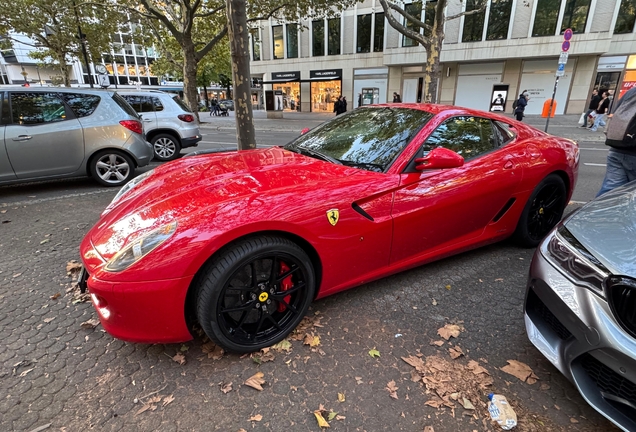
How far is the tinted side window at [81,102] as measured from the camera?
17.5 ft

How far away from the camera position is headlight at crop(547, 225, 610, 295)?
1.56 metres

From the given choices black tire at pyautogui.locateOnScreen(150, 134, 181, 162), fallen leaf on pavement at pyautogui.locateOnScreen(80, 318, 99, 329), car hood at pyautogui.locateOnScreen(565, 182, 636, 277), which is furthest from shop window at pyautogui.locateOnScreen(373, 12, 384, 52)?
fallen leaf on pavement at pyautogui.locateOnScreen(80, 318, 99, 329)

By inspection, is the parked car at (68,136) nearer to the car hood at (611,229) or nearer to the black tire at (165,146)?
the black tire at (165,146)

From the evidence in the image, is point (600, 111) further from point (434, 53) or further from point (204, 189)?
→ point (204, 189)

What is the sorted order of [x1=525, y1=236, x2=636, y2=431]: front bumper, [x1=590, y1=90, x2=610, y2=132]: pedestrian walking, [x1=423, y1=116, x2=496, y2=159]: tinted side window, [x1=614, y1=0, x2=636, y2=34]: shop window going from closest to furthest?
[x1=525, y1=236, x2=636, y2=431]: front bumper
[x1=423, y1=116, x2=496, y2=159]: tinted side window
[x1=590, y1=90, x2=610, y2=132]: pedestrian walking
[x1=614, y1=0, x2=636, y2=34]: shop window

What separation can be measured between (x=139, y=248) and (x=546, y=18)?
28458mm

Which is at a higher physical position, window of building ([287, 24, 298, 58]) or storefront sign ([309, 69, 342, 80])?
window of building ([287, 24, 298, 58])

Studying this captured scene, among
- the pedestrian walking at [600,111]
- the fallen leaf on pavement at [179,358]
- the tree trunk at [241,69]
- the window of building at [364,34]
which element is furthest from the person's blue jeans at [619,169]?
the window of building at [364,34]

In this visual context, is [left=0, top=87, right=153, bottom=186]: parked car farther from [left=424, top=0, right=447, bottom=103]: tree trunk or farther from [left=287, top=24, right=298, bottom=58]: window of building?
[left=287, top=24, right=298, bottom=58]: window of building

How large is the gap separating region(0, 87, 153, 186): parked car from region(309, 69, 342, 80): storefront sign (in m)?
25.9

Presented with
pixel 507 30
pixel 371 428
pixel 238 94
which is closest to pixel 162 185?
pixel 371 428

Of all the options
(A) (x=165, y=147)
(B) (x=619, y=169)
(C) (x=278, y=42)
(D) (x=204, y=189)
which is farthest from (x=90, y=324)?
(C) (x=278, y=42)

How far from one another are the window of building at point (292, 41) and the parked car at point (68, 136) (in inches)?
1104

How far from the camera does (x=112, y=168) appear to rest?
583 centimetres
